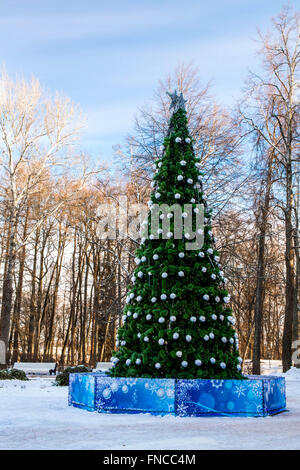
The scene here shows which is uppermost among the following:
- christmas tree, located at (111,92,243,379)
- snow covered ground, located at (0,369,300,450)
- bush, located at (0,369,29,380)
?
christmas tree, located at (111,92,243,379)

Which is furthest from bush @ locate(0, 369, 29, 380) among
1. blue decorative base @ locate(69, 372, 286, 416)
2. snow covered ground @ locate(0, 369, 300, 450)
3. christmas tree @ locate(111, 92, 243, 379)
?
blue decorative base @ locate(69, 372, 286, 416)

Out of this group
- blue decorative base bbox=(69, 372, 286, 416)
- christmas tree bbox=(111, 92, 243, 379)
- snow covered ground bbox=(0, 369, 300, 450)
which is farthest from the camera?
christmas tree bbox=(111, 92, 243, 379)

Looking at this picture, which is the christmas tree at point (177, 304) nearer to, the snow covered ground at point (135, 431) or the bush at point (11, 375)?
the snow covered ground at point (135, 431)

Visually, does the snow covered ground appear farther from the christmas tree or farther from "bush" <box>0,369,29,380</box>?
"bush" <box>0,369,29,380</box>

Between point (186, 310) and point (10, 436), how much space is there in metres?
3.07

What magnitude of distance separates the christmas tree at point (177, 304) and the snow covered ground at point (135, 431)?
0.85 m

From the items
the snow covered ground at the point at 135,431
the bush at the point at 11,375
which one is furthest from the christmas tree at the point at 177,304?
the bush at the point at 11,375

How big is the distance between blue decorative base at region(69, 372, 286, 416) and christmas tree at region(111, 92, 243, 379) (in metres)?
0.36

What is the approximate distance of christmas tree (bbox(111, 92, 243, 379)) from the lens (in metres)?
6.79

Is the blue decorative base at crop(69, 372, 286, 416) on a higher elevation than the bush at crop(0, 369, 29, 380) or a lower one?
higher

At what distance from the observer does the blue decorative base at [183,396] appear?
6.23m

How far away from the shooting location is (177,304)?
6.98m

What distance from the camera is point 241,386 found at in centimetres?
634
